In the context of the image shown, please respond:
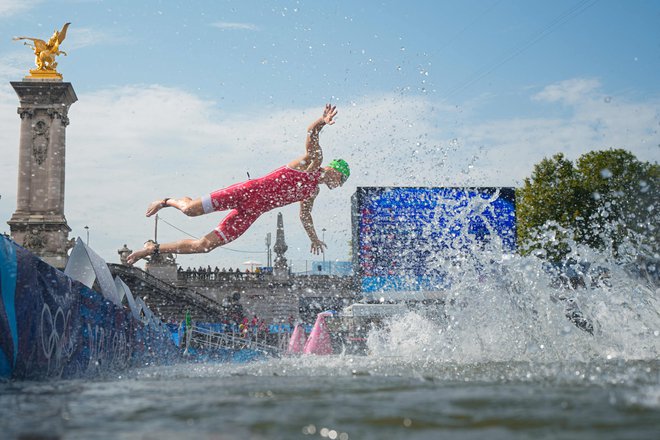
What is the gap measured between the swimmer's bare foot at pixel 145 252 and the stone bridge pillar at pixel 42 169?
1371 inches

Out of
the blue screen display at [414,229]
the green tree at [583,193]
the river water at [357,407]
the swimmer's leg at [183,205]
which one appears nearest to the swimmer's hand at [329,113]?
the swimmer's leg at [183,205]

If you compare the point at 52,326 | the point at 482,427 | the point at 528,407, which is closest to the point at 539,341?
the point at 52,326

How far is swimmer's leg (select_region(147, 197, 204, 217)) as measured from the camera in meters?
10.8

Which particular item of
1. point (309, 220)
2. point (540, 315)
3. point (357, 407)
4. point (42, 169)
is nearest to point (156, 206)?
point (309, 220)

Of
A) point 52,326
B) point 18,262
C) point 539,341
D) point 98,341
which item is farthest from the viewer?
point 539,341

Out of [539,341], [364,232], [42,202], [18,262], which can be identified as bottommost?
[539,341]

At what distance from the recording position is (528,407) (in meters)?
3.74

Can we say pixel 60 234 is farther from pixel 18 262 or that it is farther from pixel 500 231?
pixel 18 262

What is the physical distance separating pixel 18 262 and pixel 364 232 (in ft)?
67.8

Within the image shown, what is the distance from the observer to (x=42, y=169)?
1778 inches

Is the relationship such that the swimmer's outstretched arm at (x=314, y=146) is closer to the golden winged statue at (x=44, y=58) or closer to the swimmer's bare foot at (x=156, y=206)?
the swimmer's bare foot at (x=156, y=206)

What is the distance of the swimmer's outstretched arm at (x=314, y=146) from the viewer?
10508mm

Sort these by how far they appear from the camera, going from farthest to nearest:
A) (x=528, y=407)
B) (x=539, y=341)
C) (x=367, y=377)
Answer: (x=539, y=341)
(x=367, y=377)
(x=528, y=407)

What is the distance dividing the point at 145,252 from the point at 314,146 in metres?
2.72
